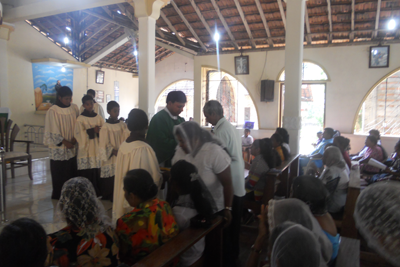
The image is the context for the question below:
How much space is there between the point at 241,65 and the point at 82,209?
9.87 metres

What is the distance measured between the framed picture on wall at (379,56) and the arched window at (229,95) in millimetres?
4288

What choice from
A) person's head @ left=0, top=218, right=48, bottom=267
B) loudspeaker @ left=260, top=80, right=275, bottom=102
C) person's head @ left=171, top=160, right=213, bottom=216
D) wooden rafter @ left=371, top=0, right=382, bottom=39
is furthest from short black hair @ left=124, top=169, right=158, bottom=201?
loudspeaker @ left=260, top=80, right=275, bottom=102

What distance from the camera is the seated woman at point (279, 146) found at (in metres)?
4.19

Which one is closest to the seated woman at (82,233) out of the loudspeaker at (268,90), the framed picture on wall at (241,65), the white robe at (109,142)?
the white robe at (109,142)

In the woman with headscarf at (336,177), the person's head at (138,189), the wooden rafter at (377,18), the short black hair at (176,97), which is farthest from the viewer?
the wooden rafter at (377,18)

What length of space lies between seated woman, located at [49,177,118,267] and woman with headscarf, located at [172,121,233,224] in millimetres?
760

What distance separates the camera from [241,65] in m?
10.7

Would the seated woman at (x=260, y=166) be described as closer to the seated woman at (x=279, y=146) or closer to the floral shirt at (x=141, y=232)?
the seated woman at (x=279, y=146)

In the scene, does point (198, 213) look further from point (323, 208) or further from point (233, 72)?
point (233, 72)

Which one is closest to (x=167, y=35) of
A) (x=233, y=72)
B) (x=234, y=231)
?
(x=233, y=72)

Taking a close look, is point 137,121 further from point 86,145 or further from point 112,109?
point 86,145

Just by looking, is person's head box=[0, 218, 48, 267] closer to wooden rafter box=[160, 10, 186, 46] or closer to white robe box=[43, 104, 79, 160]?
white robe box=[43, 104, 79, 160]

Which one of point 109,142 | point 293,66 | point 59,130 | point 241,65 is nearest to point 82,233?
point 109,142

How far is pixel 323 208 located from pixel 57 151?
3.69 m
